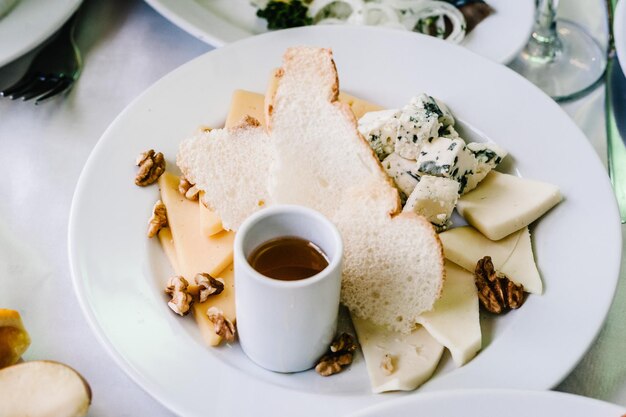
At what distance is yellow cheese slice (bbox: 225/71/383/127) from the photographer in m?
1.37

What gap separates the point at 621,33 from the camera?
1.46 m

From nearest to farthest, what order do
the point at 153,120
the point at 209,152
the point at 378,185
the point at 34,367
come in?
the point at 34,367 < the point at 378,185 < the point at 209,152 < the point at 153,120

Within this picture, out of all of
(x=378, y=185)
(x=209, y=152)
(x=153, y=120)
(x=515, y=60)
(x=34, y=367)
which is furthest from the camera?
(x=515, y=60)

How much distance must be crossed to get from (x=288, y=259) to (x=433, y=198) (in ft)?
0.96

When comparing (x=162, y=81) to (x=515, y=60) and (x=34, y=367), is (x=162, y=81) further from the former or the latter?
(x=515, y=60)

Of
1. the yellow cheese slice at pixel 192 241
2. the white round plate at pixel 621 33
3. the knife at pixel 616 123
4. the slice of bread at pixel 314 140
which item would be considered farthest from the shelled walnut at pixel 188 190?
the white round plate at pixel 621 33

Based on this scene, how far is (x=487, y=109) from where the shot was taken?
4.63 feet

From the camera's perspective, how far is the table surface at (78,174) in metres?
1.15

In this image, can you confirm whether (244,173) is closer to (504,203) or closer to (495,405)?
(504,203)

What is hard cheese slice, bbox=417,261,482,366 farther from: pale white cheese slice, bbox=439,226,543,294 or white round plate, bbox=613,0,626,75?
white round plate, bbox=613,0,626,75

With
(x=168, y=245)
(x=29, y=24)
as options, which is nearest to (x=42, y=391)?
(x=168, y=245)

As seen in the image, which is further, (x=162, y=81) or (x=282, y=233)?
(x=162, y=81)

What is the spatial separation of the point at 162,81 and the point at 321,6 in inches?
18.6

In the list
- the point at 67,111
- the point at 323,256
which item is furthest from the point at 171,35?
the point at 323,256
